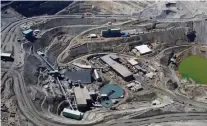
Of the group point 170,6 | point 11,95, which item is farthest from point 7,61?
point 170,6

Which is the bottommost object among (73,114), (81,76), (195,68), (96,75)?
(73,114)

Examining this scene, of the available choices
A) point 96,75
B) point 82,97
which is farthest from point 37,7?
point 82,97

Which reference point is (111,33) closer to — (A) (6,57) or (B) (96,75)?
(B) (96,75)

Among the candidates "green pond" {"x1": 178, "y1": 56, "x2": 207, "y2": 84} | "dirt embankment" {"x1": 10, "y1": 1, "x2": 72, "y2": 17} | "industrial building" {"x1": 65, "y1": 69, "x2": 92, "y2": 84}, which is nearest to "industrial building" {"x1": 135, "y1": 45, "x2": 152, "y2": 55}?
"green pond" {"x1": 178, "y1": 56, "x2": 207, "y2": 84}

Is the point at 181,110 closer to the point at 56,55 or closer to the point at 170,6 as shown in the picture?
the point at 56,55

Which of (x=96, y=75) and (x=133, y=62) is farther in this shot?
(x=133, y=62)

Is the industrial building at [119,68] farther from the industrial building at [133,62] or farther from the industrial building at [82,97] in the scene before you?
the industrial building at [82,97]
